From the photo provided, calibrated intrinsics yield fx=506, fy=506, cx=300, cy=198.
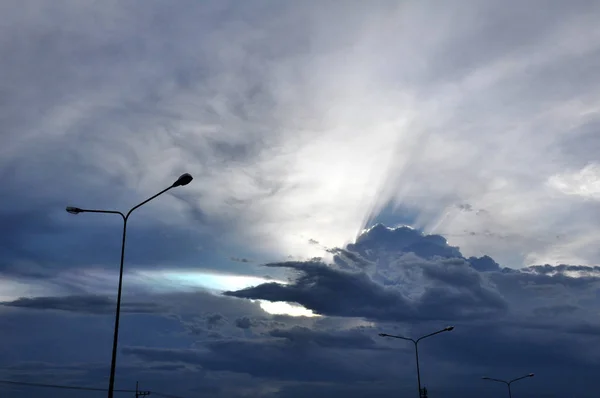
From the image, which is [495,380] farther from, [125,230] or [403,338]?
[125,230]

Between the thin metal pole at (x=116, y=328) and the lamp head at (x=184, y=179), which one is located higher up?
the lamp head at (x=184, y=179)

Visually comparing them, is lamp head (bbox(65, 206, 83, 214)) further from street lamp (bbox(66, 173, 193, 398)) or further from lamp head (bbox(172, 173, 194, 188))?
lamp head (bbox(172, 173, 194, 188))

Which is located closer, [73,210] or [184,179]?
[184,179]

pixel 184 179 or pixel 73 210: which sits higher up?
pixel 184 179

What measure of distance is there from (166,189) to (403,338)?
5580 centimetres

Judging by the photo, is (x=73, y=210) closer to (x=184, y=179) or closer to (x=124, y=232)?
(x=124, y=232)

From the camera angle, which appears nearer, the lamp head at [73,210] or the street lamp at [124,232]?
the street lamp at [124,232]

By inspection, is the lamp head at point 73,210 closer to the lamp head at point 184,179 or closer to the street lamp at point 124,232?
the street lamp at point 124,232

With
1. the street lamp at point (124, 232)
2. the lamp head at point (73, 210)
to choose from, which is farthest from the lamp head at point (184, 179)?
the lamp head at point (73, 210)

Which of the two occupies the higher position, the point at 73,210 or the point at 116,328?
the point at 73,210

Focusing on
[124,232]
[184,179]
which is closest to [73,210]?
[124,232]

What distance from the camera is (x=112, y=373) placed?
2788 centimetres

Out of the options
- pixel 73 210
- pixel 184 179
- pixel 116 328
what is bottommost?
pixel 116 328

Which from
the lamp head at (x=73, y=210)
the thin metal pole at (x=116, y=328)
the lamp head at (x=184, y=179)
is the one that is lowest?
the thin metal pole at (x=116, y=328)
